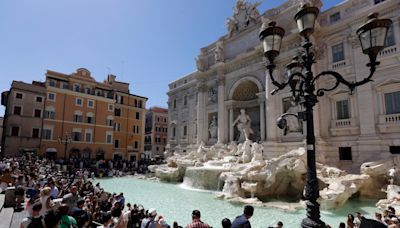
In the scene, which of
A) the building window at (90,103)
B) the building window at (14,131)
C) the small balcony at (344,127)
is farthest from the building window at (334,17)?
the building window at (14,131)

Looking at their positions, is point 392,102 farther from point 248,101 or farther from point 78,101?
point 78,101

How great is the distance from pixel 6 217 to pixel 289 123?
14.5m

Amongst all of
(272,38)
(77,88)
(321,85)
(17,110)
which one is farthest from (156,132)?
(272,38)

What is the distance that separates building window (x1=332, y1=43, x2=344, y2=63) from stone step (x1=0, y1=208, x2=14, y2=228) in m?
16.6

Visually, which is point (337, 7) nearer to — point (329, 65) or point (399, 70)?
point (329, 65)

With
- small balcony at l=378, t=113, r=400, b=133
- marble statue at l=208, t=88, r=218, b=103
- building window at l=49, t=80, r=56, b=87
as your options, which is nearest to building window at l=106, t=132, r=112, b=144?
building window at l=49, t=80, r=56, b=87

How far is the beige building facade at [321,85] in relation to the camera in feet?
39.9

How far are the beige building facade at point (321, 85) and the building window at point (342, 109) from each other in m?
0.05

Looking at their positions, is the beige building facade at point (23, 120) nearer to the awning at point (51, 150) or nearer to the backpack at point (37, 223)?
the awning at point (51, 150)

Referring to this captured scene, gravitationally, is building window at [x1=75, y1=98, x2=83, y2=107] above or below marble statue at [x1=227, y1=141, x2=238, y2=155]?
Result: above

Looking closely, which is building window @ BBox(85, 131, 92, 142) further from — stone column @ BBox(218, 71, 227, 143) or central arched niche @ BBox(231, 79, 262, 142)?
central arched niche @ BBox(231, 79, 262, 142)

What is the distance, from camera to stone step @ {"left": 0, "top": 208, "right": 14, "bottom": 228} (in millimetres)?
4886

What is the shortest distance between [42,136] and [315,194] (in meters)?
27.3

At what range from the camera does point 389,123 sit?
1180 centimetres
